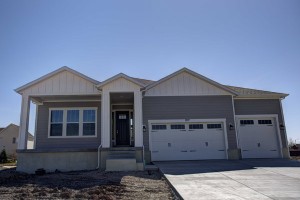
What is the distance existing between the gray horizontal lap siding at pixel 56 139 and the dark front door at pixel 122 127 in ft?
4.70

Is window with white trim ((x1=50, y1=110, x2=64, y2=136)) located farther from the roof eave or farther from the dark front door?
the roof eave

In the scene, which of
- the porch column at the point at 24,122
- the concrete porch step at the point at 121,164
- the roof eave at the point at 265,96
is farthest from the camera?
the roof eave at the point at 265,96

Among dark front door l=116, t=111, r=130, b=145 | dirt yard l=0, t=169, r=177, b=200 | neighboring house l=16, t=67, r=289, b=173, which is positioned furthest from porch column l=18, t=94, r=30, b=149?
dark front door l=116, t=111, r=130, b=145

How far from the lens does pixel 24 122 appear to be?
39.1ft

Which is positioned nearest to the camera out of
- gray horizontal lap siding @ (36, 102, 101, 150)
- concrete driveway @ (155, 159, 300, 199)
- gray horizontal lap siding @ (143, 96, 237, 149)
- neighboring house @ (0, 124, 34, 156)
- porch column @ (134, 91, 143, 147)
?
concrete driveway @ (155, 159, 300, 199)

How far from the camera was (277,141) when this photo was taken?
48.5 ft

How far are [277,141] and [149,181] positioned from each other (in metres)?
10.3

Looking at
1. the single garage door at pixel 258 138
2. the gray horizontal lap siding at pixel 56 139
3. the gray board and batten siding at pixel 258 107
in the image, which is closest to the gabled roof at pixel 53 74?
the gray horizontal lap siding at pixel 56 139

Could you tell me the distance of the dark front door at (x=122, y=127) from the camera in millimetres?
15109

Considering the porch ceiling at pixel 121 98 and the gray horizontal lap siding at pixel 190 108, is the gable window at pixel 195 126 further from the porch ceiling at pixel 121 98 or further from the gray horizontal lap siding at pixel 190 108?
the porch ceiling at pixel 121 98

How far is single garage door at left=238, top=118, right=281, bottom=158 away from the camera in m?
14.6

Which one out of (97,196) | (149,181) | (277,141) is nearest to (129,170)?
(149,181)

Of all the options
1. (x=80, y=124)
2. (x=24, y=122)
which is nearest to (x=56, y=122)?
(x=80, y=124)

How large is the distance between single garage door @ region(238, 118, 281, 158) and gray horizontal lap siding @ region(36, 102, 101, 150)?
28.3ft
